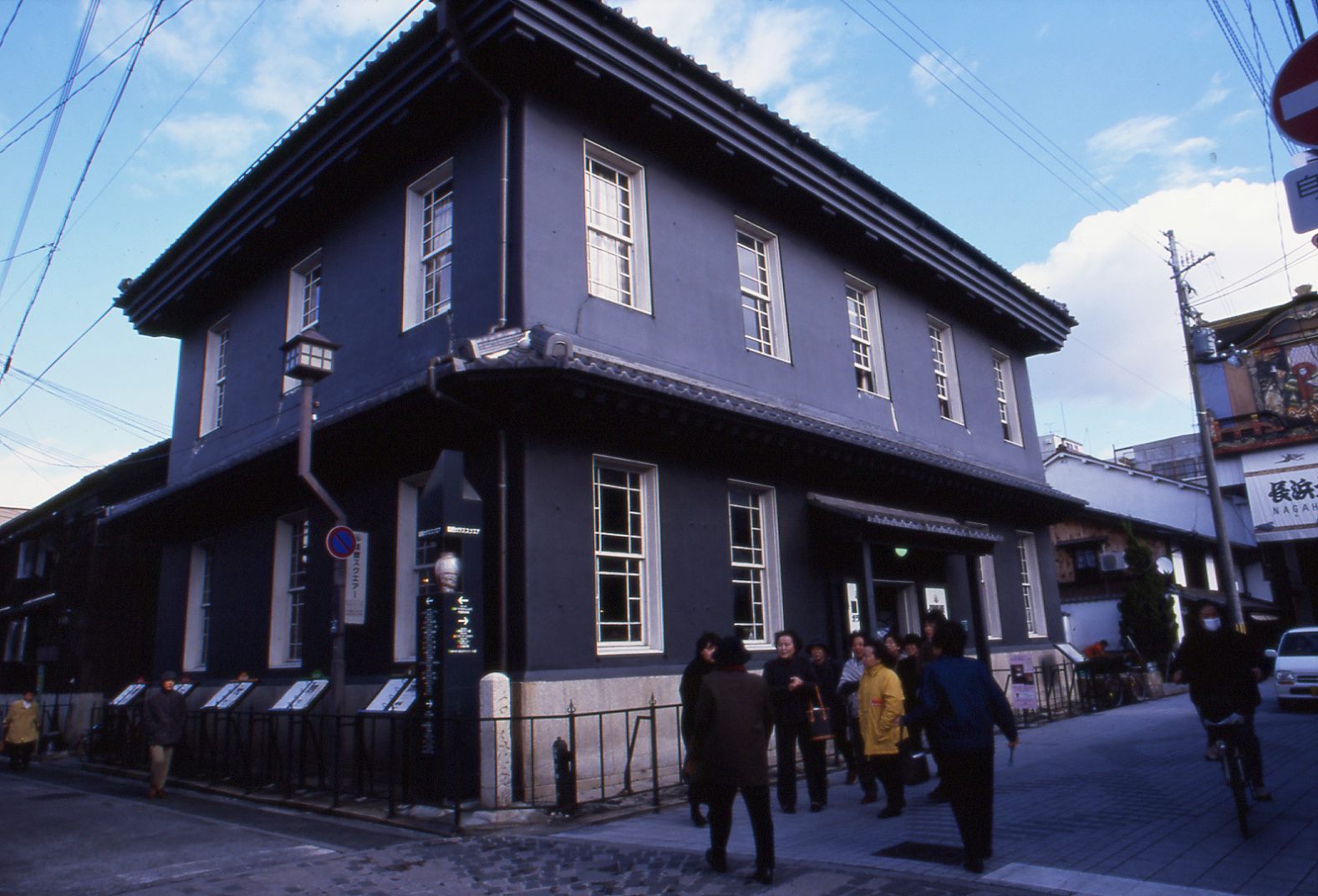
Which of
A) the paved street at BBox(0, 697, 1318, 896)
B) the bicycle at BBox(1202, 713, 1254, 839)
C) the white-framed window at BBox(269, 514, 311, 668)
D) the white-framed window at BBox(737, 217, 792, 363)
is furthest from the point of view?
the white-framed window at BBox(737, 217, 792, 363)

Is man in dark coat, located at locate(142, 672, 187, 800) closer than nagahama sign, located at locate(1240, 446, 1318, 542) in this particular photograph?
Yes

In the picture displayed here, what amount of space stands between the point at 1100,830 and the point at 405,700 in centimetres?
722

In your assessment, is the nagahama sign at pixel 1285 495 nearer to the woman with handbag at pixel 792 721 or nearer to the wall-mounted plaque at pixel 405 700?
the woman with handbag at pixel 792 721

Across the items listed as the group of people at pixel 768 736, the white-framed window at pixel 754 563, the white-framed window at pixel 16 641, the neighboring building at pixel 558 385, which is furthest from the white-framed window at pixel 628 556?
the white-framed window at pixel 16 641

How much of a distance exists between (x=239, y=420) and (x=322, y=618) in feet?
16.7

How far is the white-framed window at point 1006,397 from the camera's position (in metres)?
20.7

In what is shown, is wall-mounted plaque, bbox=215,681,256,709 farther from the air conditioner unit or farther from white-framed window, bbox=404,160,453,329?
the air conditioner unit

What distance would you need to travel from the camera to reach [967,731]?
20.2ft

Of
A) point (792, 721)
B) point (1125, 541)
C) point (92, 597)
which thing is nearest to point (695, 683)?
point (792, 721)

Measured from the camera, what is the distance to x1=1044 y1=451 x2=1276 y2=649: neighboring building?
28.8 metres

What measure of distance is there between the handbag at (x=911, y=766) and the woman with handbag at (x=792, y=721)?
0.93 metres

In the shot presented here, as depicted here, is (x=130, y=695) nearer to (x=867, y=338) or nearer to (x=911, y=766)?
(x=911, y=766)

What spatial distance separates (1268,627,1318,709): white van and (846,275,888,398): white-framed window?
8.87 meters

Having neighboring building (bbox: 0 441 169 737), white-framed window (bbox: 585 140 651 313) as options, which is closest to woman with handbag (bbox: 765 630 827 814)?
white-framed window (bbox: 585 140 651 313)
